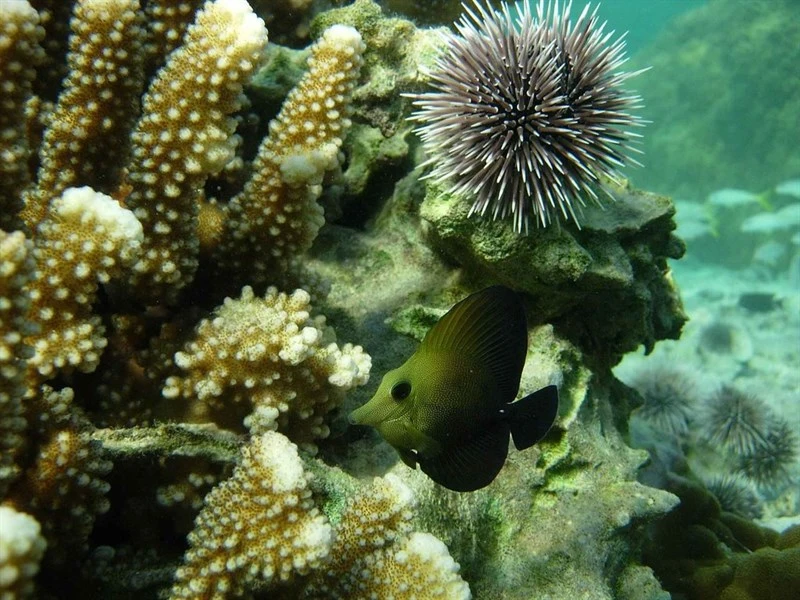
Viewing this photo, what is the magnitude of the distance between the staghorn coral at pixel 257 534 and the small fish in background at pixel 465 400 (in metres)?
0.33

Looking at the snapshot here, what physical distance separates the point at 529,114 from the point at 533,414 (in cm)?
145

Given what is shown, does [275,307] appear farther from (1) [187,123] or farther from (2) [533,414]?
(2) [533,414]

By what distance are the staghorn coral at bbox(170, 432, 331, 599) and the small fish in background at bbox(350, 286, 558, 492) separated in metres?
0.33

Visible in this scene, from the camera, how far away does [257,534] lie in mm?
1939

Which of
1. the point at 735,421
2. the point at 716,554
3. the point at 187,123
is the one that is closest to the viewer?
the point at 187,123

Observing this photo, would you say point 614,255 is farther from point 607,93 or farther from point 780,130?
point 780,130

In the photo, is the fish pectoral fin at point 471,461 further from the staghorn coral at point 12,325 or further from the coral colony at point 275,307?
the staghorn coral at point 12,325

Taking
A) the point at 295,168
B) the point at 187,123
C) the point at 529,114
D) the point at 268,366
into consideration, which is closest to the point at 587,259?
the point at 529,114

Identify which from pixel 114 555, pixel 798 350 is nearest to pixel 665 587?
pixel 114 555

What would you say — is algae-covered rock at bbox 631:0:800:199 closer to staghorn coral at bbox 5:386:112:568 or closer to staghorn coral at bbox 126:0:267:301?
staghorn coral at bbox 126:0:267:301

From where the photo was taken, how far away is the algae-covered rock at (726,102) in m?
23.3

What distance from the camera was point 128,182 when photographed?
238 cm

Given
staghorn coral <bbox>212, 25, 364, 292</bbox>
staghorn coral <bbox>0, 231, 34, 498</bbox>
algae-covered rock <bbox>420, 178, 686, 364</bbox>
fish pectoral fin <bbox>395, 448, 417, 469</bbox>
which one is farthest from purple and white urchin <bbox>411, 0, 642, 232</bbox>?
staghorn coral <bbox>0, 231, 34, 498</bbox>

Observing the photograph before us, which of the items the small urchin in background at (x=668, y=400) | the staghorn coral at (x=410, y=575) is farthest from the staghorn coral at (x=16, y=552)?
the small urchin in background at (x=668, y=400)
